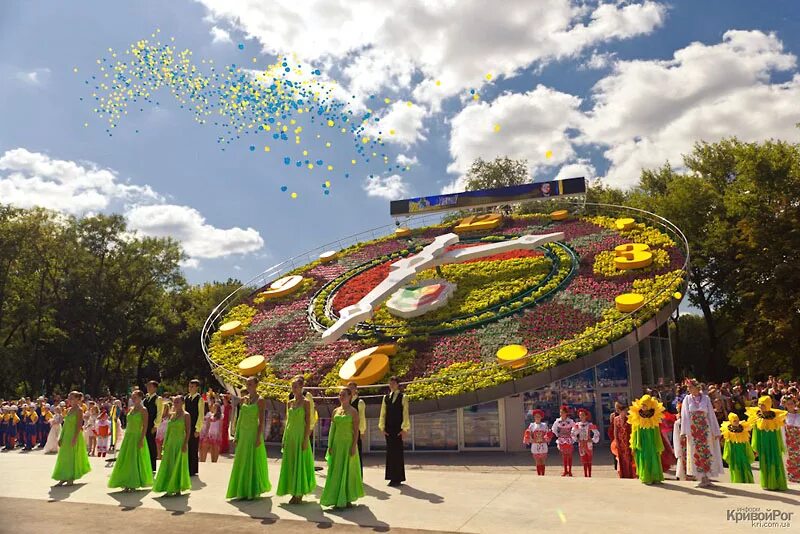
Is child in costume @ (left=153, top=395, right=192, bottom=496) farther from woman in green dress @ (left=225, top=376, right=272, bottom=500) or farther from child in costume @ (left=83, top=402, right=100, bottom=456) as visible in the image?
child in costume @ (left=83, top=402, right=100, bottom=456)

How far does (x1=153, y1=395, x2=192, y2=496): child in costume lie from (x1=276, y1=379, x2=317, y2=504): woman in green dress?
2052 mm

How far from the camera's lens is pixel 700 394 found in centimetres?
1069

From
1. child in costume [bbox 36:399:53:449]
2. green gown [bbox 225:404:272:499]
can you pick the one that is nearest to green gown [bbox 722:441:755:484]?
green gown [bbox 225:404:272:499]

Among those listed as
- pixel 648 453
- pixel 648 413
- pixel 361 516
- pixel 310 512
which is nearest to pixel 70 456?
pixel 310 512

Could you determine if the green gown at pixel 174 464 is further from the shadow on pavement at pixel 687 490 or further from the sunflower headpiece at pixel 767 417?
the sunflower headpiece at pixel 767 417

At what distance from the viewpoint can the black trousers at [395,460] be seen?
10.9 m

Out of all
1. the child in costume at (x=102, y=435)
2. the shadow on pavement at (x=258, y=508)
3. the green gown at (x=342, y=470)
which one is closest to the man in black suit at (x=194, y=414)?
the shadow on pavement at (x=258, y=508)

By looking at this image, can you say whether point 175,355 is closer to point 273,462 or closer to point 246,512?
point 273,462

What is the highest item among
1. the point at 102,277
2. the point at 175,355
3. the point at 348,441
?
the point at 102,277

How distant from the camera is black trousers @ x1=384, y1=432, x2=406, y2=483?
10945mm

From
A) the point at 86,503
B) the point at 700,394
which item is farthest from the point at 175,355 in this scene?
the point at 700,394

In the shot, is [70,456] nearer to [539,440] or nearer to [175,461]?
[175,461]

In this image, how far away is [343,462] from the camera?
358 inches

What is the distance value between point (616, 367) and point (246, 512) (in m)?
14.0
